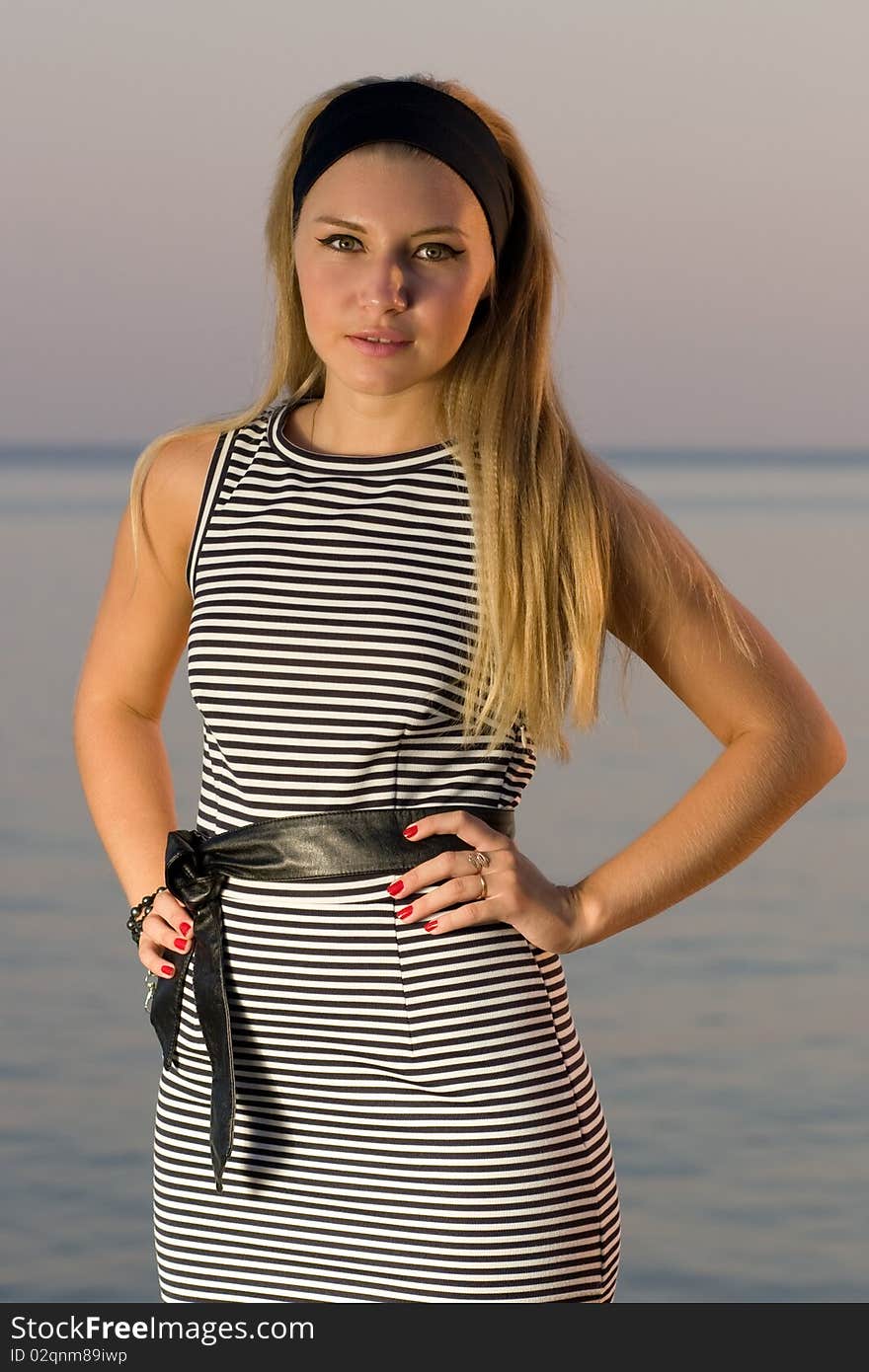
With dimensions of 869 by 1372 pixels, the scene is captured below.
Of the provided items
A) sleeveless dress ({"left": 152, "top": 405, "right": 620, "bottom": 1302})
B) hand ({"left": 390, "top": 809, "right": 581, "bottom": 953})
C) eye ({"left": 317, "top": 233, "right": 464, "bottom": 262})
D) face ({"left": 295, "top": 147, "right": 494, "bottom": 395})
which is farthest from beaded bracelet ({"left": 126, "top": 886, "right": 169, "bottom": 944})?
eye ({"left": 317, "top": 233, "right": 464, "bottom": 262})

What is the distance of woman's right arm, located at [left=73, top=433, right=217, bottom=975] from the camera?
8.11ft

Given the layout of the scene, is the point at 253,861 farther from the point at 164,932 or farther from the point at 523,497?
the point at 523,497

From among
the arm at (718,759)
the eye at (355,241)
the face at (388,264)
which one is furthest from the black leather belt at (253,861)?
the eye at (355,241)

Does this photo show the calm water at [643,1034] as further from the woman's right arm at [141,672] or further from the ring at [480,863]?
the woman's right arm at [141,672]

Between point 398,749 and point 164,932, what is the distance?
340mm

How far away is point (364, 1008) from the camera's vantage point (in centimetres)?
226

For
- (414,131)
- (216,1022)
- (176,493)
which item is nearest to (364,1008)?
(216,1022)

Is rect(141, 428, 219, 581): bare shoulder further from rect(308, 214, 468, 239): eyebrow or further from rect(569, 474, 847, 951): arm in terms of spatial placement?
rect(569, 474, 847, 951): arm

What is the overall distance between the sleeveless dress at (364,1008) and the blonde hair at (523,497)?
42 mm

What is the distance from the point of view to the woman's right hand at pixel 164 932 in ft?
7.69

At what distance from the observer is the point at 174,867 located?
234cm

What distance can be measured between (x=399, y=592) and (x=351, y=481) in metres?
0.16
